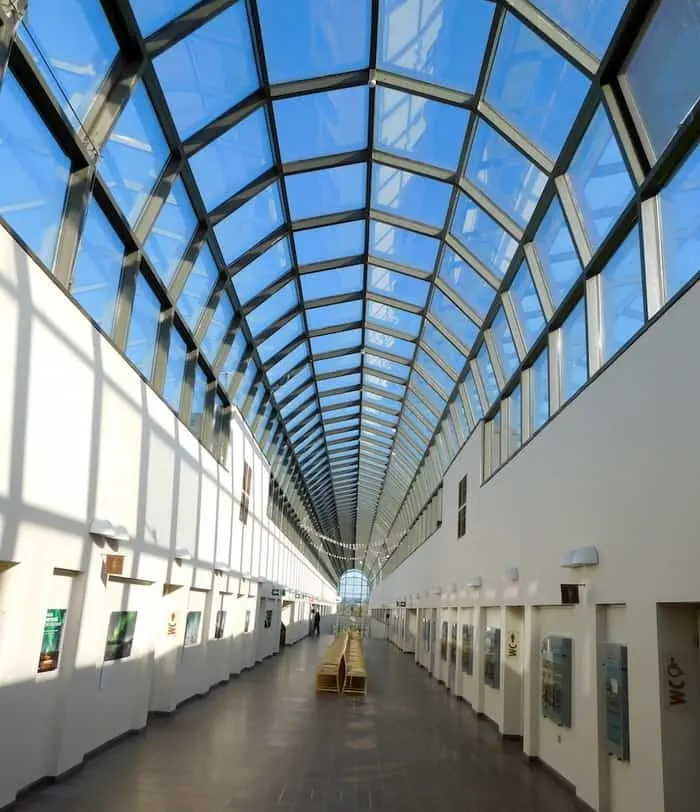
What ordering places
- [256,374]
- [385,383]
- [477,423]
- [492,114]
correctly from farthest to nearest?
[385,383]
[256,374]
[477,423]
[492,114]

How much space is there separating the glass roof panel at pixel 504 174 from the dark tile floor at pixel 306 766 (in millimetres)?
6629

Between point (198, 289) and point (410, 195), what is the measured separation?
376cm

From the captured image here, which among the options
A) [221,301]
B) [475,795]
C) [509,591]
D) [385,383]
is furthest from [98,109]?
[385,383]

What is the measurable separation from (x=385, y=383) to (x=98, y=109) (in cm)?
1540

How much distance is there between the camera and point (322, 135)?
9.92 m

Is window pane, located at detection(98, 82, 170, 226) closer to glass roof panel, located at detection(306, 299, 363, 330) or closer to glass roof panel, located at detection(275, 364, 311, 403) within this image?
glass roof panel, located at detection(306, 299, 363, 330)

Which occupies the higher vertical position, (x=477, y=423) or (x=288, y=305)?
(x=288, y=305)

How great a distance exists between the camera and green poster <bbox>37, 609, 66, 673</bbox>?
597 cm

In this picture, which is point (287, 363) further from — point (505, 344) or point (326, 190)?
point (505, 344)

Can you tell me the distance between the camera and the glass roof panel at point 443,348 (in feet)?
50.3

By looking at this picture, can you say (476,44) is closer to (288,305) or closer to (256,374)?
(288,305)

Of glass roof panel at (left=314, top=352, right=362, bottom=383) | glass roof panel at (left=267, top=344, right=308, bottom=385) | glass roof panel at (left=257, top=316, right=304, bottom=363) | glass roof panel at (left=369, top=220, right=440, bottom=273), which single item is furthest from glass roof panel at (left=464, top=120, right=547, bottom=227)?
glass roof panel at (left=314, top=352, right=362, bottom=383)

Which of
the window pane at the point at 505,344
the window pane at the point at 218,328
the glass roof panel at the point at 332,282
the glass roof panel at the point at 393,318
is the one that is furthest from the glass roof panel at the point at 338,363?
the window pane at the point at 505,344

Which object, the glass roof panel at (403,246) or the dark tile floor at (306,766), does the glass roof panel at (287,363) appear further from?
the dark tile floor at (306,766)
